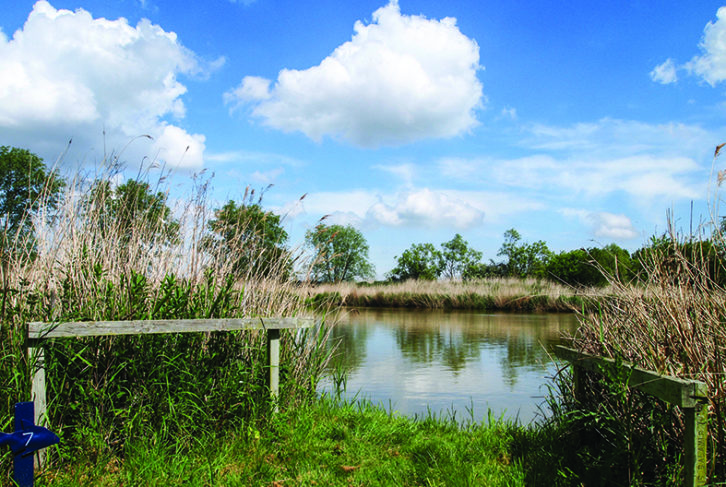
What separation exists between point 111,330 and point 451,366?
21.6ft

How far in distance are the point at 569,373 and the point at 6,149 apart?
32926 millimetres

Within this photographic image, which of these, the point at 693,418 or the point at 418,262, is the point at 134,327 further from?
the point at 418,262

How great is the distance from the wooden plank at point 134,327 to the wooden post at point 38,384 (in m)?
0.08

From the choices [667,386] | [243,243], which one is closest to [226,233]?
[243,243]

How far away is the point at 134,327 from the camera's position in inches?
139

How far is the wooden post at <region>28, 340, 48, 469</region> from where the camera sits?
3.21 metres

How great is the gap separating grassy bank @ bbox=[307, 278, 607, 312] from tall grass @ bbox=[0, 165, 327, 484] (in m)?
15.7

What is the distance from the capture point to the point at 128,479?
122 inches

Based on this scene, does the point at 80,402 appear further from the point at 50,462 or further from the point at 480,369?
the point at 480,369

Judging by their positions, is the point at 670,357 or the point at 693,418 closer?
the point at 693,418

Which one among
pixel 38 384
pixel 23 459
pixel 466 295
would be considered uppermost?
pixel 38 384

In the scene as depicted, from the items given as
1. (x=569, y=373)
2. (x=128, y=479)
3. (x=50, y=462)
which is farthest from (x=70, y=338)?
(x=569, y=373)

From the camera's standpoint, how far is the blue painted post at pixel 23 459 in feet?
8.57

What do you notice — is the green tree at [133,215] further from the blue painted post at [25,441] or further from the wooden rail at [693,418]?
the wooden rail at [693,418]
